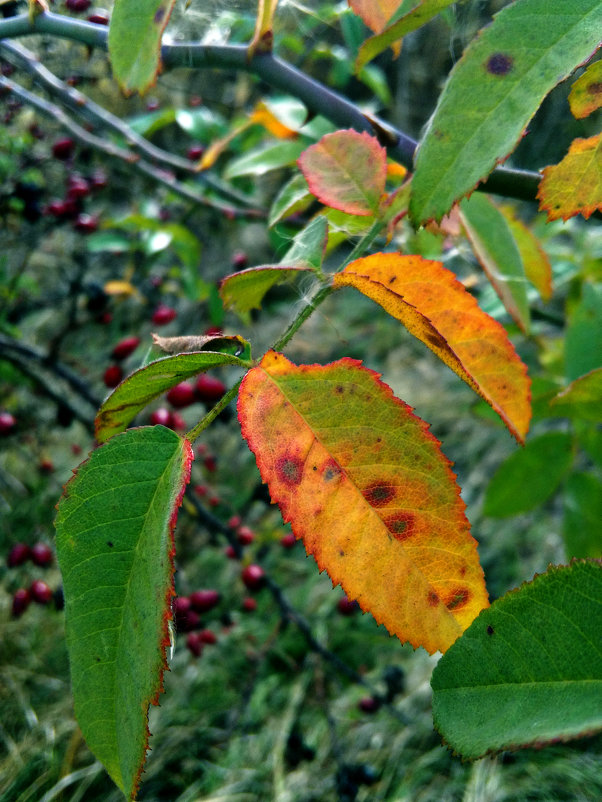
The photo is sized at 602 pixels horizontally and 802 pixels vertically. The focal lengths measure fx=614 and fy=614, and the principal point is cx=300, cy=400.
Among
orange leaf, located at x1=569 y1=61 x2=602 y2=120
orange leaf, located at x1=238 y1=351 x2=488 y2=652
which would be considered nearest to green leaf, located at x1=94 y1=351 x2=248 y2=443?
orange leaf, located at x1=238 y1=351 x2=488 y2=652

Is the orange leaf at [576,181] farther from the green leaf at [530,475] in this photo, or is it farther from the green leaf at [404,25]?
the green leaf at [530,475]

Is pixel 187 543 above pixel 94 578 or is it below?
below

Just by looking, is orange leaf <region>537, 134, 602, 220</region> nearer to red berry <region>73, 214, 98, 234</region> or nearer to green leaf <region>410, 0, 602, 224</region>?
green leaf <region>410, 0, 602, 224</region>

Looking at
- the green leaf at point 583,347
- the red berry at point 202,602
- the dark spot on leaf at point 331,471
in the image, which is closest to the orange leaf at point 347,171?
the dark spot on leaf at point 331,471

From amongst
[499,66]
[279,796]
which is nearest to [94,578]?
[499,66]

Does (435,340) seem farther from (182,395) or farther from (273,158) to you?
(273,158)

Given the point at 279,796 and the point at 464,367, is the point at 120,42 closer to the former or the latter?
the point at 464,367

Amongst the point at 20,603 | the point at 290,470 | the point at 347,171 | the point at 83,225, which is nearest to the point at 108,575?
the point at 290,470
